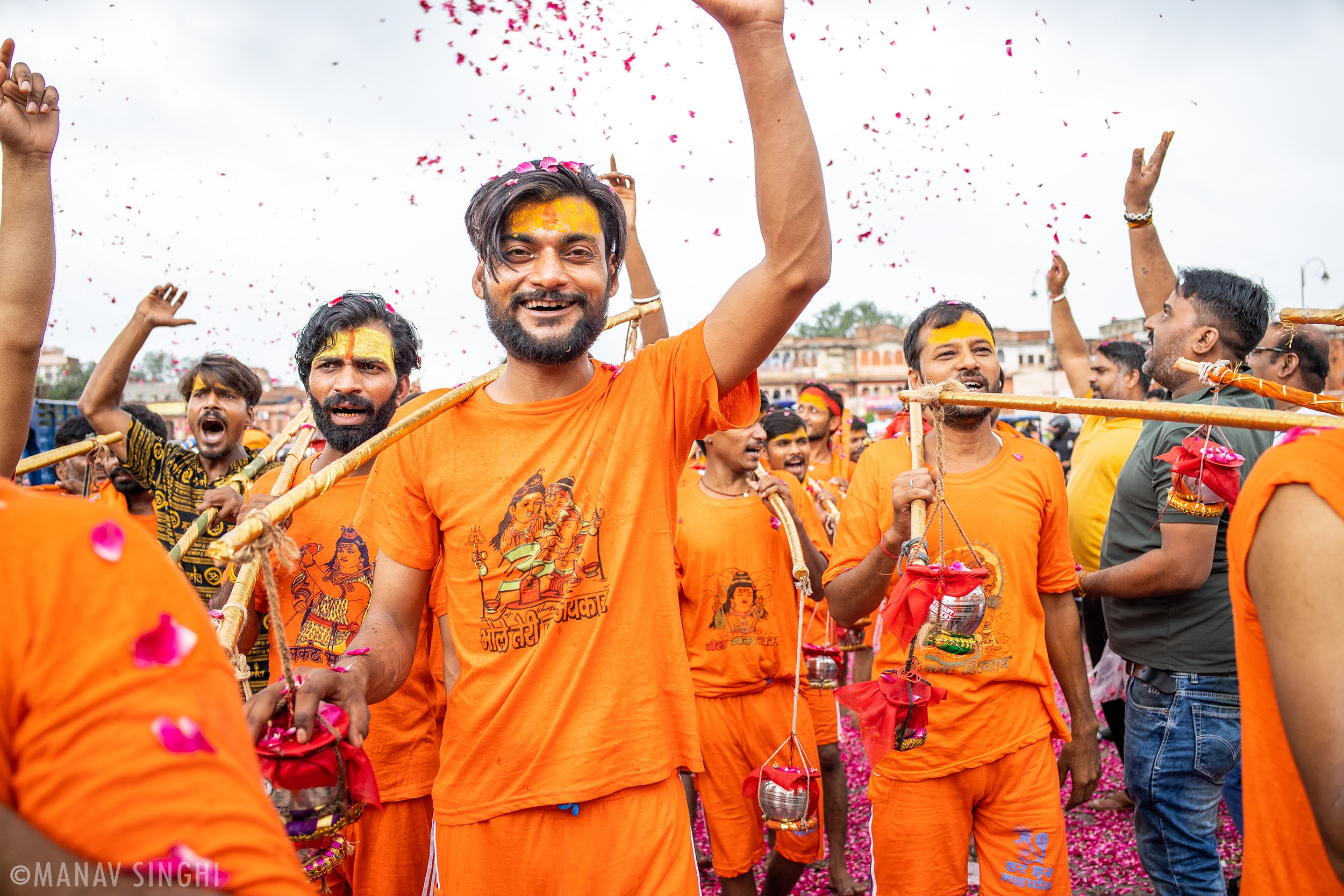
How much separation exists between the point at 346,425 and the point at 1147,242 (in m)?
4.43

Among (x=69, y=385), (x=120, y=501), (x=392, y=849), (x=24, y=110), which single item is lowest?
(x=392, y=849)

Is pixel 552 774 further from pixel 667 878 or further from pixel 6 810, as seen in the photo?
pixel 6 810

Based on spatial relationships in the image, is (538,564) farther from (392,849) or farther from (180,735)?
(392,849)

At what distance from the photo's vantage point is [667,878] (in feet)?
7.56

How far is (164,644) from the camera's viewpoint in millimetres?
1016

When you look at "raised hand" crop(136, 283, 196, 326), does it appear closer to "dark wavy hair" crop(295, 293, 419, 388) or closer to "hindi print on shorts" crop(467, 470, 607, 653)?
"dark wavy hair" crop(295, 293, 419, 388)

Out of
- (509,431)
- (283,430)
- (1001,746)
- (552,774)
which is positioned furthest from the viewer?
(283,430)

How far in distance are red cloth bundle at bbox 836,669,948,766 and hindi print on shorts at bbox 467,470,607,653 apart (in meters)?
1.28

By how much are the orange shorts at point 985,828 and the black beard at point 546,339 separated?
88.9 inches

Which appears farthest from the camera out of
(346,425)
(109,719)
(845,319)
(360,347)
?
(845,319)

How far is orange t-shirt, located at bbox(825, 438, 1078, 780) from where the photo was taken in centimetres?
347

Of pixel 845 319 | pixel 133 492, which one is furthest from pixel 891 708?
pixel 845 319

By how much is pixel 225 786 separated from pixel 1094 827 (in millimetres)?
6370

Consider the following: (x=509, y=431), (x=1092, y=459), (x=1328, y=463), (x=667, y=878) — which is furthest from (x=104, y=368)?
(x=1092, y=459)
